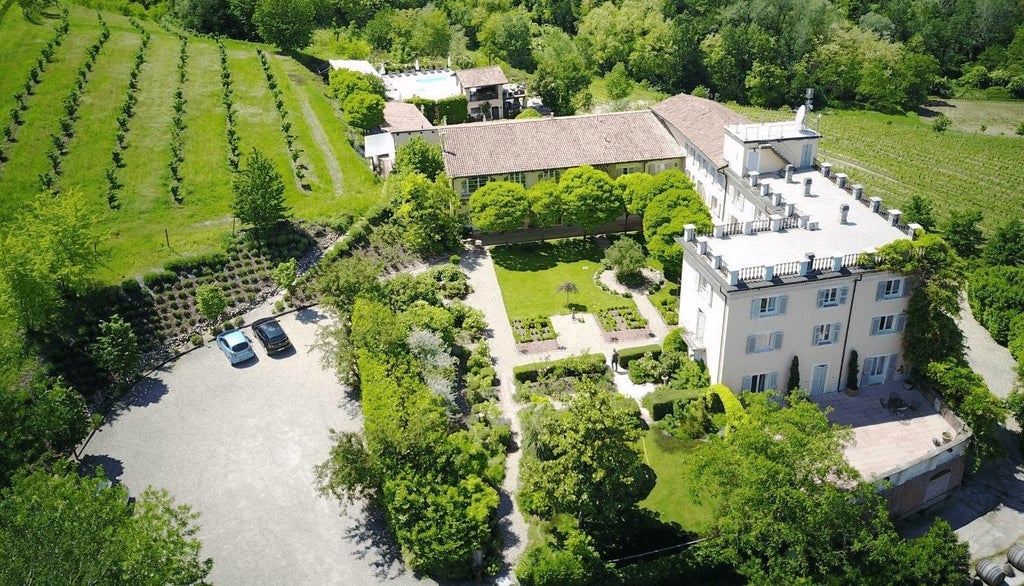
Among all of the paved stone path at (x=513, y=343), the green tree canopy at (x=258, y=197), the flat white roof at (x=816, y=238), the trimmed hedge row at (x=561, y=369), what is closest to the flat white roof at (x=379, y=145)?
the green tree canopy at (x=258, y=197)

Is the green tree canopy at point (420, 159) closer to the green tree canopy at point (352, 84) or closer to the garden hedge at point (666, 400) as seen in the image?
the green tree canopy at point (352, 84)

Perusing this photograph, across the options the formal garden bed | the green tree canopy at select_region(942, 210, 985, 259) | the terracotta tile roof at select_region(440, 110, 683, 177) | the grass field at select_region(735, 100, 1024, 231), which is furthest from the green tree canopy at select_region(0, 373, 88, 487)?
the grass field at select_region(735, 100, 1024, 231)

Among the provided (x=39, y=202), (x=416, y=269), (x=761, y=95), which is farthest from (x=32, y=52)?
(x=761, y=95)

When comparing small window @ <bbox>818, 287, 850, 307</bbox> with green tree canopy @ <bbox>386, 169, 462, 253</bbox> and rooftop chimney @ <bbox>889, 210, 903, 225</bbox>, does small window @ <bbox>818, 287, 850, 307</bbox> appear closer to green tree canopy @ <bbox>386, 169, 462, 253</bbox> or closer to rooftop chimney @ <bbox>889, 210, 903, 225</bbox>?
rooftop chimney @ <bbox>889, 210, 903, 225</bbox>

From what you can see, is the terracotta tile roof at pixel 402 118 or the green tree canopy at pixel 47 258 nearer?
the green tree canopy at pixel 47 258

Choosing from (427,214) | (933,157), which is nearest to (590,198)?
(427,214)
